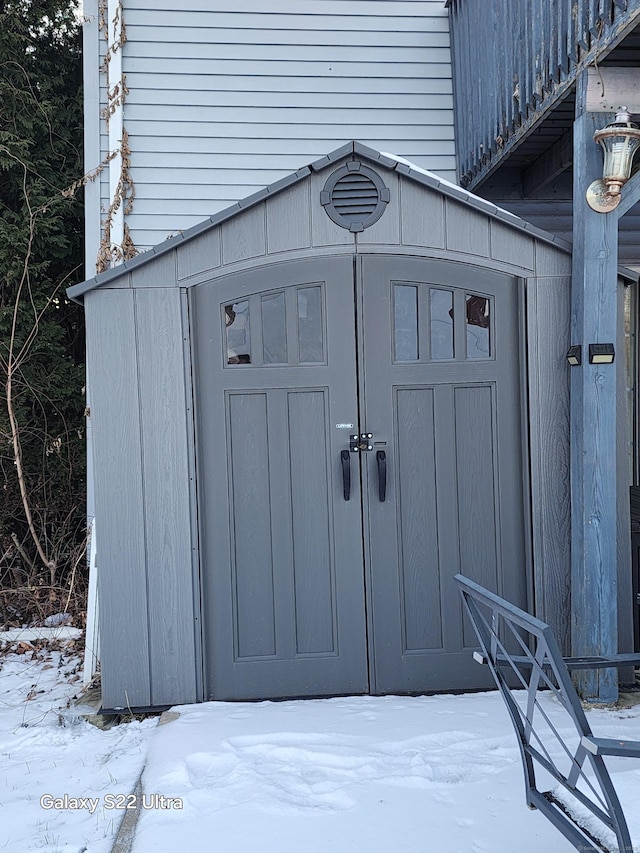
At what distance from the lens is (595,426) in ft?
11.6

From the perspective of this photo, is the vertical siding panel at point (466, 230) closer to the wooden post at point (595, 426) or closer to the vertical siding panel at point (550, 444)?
the vertical siding panel at point (550, 444)

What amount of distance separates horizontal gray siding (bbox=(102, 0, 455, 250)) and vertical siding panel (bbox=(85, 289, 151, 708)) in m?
1.59

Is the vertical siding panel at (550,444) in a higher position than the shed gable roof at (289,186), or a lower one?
lower

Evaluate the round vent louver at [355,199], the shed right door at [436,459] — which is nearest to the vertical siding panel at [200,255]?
the round vent louver at [355,199]

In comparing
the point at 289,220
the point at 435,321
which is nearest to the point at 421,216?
the point at 435,321

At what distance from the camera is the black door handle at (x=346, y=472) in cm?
373

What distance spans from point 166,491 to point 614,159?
2.52 meters

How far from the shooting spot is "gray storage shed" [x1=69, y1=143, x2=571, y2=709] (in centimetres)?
369

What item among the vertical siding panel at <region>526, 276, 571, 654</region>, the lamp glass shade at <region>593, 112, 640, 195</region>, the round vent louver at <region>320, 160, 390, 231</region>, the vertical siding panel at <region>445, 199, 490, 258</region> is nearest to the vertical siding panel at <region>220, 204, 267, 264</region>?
the round vent louver at <region>320, 160, 390, 231</region>

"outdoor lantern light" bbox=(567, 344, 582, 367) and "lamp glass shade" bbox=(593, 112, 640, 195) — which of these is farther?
"outdoor lantern light" bbox=(567, 344, 582, 367)

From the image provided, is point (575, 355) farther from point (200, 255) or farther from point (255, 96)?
point (255, 96)

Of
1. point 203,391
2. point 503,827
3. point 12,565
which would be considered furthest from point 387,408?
point 12,565

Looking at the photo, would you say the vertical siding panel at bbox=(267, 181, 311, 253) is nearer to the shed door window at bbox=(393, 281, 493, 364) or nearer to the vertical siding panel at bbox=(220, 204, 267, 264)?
the vertical siding panel at bbox=(220, 204, 267, 264)

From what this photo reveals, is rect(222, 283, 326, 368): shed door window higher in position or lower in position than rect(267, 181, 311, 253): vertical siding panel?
lower
